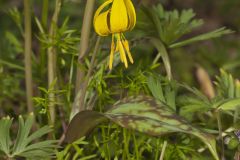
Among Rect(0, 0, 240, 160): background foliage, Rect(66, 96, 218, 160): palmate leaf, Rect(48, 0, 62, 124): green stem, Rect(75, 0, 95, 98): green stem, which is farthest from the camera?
Rect(48, 0, 62, 124): green stem

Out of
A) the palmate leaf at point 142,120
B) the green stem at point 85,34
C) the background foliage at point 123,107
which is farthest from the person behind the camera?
the green stem at point 85,34

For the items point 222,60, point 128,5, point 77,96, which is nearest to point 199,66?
point 222,60

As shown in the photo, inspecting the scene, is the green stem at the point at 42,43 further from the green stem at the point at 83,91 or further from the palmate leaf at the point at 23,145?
the palmate leaf at the point at 23,145

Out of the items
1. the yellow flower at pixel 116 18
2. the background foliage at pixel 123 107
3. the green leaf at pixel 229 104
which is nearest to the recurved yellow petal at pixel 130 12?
the yellow flower at pixel 116 18

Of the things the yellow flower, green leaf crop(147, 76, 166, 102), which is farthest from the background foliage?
the yellow flower

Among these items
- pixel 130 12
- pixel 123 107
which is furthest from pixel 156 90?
pixel 130 12

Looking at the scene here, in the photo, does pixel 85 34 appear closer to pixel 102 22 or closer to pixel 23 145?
pixel 102 22

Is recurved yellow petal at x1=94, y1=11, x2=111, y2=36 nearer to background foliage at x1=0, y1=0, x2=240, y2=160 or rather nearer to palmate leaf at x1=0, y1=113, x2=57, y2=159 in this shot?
background foliage at x1=0, y1=0, x2=240, y2=160
